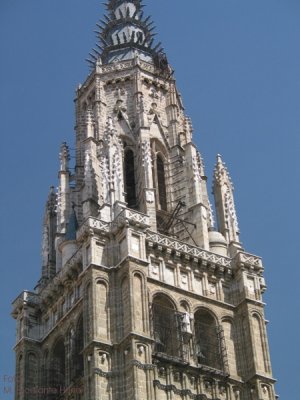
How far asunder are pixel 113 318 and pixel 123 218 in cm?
465

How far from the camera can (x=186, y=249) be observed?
5362 centimetres

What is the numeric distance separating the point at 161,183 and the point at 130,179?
1743 mm

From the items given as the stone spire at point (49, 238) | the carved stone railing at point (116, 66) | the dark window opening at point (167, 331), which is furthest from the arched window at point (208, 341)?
the carved stone railing at point (116, 66)

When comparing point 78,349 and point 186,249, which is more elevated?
point 186,249

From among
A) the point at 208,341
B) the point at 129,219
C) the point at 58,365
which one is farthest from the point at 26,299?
the point at 208,341

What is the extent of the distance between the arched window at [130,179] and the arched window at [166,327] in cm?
702

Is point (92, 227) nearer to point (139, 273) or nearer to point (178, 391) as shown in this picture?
point (139, 273)

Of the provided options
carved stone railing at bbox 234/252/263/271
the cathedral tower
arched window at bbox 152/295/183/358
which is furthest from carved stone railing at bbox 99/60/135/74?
arched window at bbox 152/295/183/358

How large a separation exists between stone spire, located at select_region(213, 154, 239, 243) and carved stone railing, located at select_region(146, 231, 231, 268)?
216cm

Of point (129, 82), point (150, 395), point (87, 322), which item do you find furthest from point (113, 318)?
point (129, 82)

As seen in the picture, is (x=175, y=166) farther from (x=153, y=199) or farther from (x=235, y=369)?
(x=235, y=369)

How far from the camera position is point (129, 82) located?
6216 centimetres

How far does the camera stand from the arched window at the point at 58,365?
2062 inches

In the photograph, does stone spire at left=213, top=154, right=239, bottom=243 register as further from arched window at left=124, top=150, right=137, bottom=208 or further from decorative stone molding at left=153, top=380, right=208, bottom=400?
decorative stone molding at left=153, top=380, right=208, bottom=400
